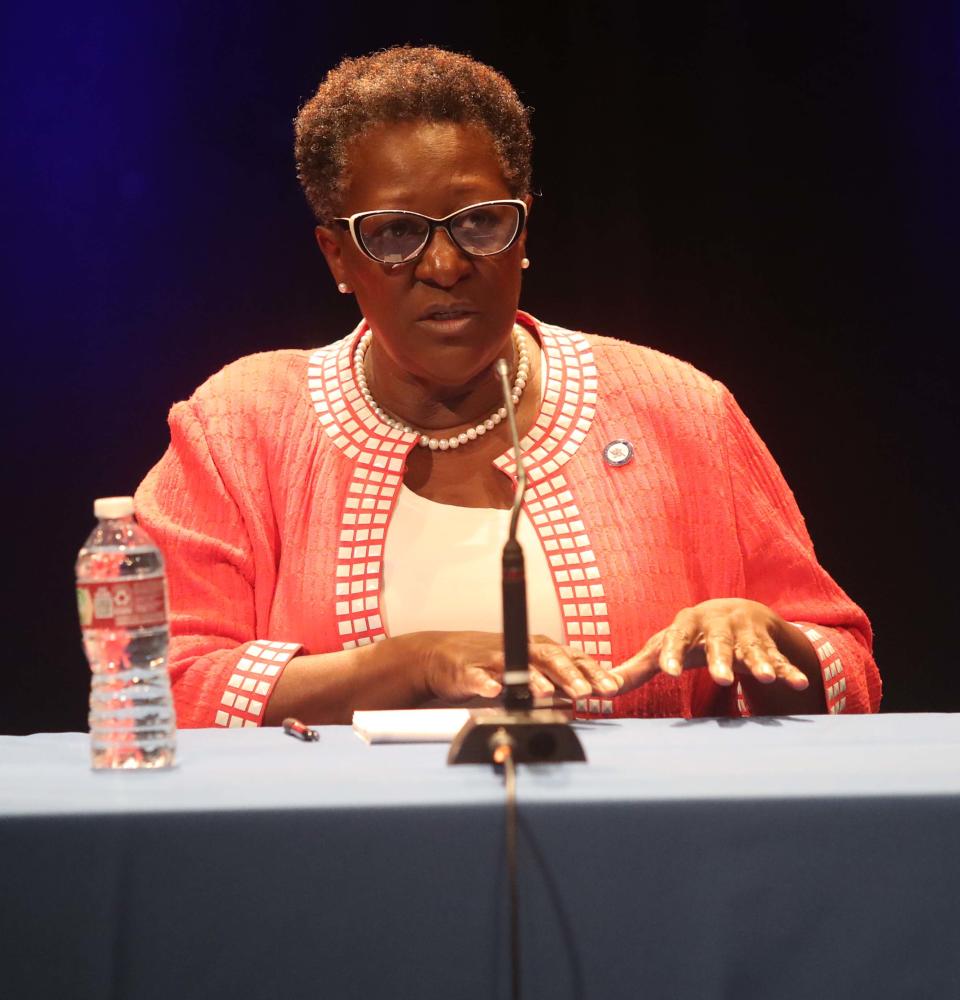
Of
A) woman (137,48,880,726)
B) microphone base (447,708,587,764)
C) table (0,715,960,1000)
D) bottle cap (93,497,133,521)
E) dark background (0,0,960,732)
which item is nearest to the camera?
table (0,715,960,1000)

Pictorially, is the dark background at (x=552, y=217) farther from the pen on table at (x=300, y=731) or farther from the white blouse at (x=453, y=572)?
the pen on table at (x=300, y=731)

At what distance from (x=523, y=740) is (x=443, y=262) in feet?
3.30

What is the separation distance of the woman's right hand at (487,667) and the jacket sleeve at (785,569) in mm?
496

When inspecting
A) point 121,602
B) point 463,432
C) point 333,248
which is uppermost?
point 333,248

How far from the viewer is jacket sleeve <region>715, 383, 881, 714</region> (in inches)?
81.5

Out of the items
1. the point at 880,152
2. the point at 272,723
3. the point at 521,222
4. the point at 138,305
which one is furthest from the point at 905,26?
the point at 272,723

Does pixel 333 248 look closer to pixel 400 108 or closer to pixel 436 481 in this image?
pixel 400 108

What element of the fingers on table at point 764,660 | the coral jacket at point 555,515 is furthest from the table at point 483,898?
the coral jacket at point 555,515

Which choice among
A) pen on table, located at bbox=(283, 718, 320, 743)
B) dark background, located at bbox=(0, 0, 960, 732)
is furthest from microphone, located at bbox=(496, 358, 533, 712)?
dark background, located at bbox=(0, 0, 960, 732)

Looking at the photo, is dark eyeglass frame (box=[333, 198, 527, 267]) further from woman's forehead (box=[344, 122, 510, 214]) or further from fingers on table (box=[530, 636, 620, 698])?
fingers on table (box=[530, 636, 620, 698])

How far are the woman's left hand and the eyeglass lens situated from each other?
0.69 meters

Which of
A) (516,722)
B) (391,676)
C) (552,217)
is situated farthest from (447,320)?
(552,217)

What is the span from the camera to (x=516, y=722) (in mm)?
1260

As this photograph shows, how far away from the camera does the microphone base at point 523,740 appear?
125cm
